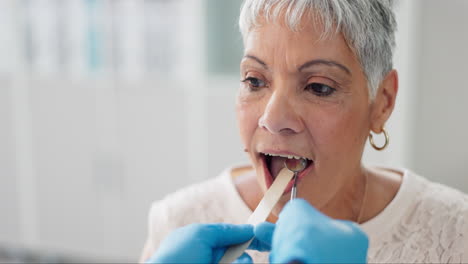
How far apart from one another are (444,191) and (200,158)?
164 cm

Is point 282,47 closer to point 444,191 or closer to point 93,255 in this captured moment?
point 444,191

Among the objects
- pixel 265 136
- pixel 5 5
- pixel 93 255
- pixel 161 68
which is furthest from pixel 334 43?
pixel 5 5

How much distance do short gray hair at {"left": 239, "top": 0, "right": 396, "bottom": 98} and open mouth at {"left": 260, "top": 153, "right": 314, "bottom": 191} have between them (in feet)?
0.70

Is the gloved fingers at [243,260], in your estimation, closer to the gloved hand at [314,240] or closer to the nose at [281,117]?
the gloved hand at [314,240]

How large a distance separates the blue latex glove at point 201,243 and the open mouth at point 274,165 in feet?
0.82

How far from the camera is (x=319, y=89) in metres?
1.16

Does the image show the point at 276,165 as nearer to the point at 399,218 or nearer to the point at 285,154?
the point at 285,154

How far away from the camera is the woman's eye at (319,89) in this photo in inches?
45.5

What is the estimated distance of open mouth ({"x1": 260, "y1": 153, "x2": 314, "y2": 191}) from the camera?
1.18m

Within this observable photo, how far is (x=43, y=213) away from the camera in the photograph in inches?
129

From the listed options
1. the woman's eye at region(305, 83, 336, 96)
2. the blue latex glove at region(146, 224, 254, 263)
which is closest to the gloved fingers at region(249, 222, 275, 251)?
the blue latex glove at region(146, 224, 254, 263)

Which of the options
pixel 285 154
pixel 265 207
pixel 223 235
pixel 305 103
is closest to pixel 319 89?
pixel 305 103

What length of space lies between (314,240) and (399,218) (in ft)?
2.08

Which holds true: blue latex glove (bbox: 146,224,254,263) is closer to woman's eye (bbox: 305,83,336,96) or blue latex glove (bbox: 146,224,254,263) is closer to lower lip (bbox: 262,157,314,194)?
lower lip (bbox: 262,157,314,194)
